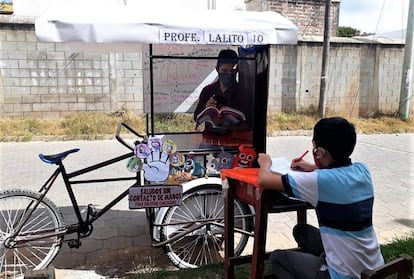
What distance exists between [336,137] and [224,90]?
7.48 ft

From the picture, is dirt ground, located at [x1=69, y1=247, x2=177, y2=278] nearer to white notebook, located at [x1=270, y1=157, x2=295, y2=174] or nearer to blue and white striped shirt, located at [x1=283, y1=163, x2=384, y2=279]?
white notebook, located at [x1=270, y1=157, x2=295, y2=174]

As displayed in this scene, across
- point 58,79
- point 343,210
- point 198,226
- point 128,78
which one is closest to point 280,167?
point 343,210

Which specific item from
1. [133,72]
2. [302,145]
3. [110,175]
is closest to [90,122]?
[133,72]

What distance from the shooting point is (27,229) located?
323 centimetres

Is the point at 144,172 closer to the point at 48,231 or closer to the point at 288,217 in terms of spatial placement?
the point at 48,231

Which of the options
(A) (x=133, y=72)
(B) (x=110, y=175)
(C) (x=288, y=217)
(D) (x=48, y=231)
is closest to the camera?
(D) (x=48, y=231)

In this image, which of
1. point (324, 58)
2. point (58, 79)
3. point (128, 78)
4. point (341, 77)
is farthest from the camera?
point (341, 77)

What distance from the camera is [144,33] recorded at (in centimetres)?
292

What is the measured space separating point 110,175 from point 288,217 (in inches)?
120

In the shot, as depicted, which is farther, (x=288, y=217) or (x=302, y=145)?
(x=302, y=145)

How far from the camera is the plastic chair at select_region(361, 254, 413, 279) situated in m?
1.87

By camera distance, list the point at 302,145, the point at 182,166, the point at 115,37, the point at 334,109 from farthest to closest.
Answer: the point at 334,109
the point at 302,145
the point at 182,166
the point at 115,37

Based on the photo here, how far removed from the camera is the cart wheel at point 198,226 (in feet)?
11.1

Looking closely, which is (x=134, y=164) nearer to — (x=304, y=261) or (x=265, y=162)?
(x=265, y=162)
